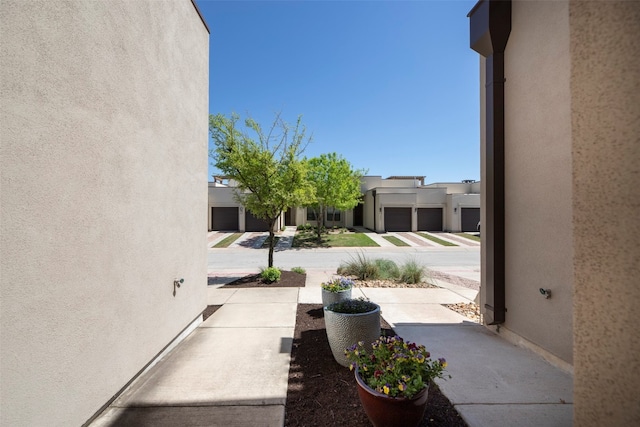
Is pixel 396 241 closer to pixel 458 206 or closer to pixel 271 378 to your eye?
pixel 458 206

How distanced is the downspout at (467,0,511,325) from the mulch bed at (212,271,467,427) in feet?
8.07

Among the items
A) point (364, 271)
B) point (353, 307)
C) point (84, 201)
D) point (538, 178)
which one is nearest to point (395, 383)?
point (353, 307)

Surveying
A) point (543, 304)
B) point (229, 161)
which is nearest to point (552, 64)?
point (543, 304)

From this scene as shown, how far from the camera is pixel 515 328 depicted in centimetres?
462

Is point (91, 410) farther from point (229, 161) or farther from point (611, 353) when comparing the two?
point (229, 161)

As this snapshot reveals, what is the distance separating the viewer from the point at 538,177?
4203 millimetres

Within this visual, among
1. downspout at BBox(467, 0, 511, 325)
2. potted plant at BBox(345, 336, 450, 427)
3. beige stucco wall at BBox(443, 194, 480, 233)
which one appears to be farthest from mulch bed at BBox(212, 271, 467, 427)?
beige stucco wall at BBox(443, 194, 480, 233)

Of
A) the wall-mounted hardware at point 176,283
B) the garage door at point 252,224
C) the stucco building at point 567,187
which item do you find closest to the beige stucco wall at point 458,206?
the garage door at point 252,224

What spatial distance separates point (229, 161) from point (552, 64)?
809 centimetres

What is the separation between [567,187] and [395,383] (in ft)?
11.7

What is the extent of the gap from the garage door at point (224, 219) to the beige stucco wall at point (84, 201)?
24.8m

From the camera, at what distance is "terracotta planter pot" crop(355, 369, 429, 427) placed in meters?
2.40

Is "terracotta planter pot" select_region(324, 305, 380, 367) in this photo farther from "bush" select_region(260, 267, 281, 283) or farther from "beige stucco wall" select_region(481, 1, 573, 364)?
"bush" select_region(260, 267, 281, 283)

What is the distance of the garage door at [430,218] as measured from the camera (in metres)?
30.5
